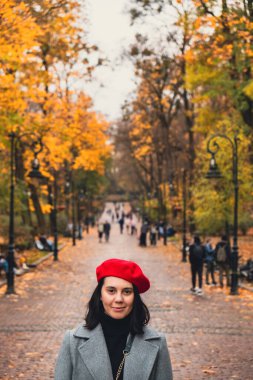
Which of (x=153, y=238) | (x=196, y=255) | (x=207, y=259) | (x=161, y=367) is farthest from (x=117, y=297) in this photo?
(x=153, y=238)

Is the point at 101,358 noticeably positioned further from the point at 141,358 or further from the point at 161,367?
the point at 161,367

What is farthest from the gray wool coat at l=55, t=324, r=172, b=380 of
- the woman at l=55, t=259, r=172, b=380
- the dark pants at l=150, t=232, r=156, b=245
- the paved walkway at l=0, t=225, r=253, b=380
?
the dark pants at l=150, t=232, r=156, b=245

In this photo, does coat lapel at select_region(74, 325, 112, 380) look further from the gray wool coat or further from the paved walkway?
the paved walkway

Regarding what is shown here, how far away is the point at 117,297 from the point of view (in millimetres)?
3787

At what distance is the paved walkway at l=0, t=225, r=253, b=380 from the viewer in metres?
10.6

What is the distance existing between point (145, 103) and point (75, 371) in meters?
51.8

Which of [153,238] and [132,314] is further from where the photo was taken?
[153,238]

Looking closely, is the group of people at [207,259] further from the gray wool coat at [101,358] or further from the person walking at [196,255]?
the gray wool coat at [101,358]

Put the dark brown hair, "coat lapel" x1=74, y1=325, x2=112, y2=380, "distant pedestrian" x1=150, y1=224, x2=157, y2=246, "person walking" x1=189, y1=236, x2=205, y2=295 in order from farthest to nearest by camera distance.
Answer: "distant pedestrian" x1=150, y1=224, x2=157, y2=246 → "person walking" x1=189, y1=236, x2=205, y2=295 → the dark brown hair → "coat lapel" x1=74, y1=325, x2=112, y2=380

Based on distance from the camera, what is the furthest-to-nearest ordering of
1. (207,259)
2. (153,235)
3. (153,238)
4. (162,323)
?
(153,238) → (153,235) → (207,259) → (162,323)

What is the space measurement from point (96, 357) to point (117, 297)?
332 millimetres

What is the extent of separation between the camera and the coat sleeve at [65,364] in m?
3.74

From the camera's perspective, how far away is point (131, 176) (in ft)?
357

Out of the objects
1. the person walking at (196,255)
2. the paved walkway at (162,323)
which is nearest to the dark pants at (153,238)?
the paved walkway at (162,323)
